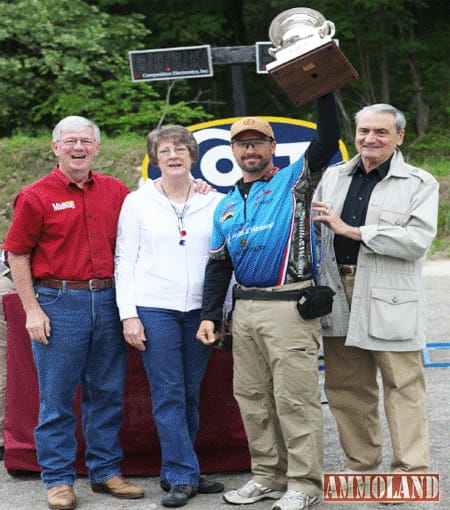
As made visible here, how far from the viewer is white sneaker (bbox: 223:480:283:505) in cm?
436

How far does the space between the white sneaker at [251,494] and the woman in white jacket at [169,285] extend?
0.74ft

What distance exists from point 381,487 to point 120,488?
1308 mm

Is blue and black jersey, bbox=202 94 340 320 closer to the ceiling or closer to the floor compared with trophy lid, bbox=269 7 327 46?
closer to the floor

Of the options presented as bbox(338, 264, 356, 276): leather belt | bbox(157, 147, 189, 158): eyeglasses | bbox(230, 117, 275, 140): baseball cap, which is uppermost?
bbox(230, 117, 275, 140): baseball cap

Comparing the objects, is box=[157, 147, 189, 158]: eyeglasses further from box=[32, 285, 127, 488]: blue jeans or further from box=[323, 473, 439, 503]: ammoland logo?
box=[323, 473, 439, 503]: ammoland logo

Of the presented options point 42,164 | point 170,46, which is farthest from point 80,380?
point 170,46

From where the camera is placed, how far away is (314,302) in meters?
4.10

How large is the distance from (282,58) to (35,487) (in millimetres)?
2600

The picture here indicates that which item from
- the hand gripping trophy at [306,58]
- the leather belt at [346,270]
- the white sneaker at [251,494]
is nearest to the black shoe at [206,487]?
the white sneaker at [251,494]

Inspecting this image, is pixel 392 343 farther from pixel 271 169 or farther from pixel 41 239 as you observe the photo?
pixel 41 239

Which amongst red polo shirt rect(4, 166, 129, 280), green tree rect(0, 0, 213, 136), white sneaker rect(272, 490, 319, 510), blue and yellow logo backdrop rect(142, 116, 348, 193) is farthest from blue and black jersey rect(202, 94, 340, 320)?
green tree rect(0, 0, 213, 136)

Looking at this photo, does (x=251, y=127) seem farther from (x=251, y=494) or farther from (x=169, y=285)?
(x=251, y=494)

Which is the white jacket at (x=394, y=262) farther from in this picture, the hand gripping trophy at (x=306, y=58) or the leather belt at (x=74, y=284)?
the leather belt at (x=74, y=284)

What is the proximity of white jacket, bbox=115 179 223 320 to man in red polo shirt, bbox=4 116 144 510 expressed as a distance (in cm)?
10
